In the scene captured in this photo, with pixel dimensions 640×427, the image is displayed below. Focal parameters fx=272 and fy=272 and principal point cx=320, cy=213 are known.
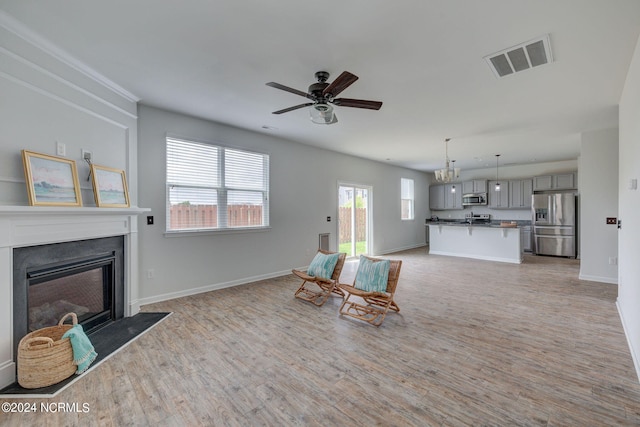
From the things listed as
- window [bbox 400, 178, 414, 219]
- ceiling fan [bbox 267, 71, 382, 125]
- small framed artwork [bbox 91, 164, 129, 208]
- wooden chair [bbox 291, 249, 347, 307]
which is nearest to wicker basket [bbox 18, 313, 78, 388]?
small framed artwork [bbox 91, 164, 129, 208]

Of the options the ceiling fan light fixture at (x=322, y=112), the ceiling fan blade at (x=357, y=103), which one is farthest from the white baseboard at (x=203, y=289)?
the ceiling fan blade at (x=357, y=103)

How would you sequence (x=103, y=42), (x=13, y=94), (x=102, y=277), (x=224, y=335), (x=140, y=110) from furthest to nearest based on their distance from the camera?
(x=140, y=110) → (x=102, y=277) → (x=224, y=335) → (x=103, y=42) → (x=13, y=94)

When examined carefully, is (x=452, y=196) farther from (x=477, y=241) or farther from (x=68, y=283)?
(x=68, y=283)

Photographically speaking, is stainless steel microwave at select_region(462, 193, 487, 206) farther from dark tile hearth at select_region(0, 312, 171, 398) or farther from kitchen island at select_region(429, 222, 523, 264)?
dark tile hearth at select_region(0, 312, 171, 398)

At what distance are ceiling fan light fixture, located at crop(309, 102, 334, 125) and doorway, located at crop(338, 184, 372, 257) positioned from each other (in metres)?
3.97

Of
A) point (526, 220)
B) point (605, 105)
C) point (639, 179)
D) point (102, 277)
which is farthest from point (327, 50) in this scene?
point (526, 220)

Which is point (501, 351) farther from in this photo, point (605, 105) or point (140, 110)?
point (140, 110)

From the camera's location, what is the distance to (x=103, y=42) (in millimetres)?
2391

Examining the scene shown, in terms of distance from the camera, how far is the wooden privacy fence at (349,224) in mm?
7016

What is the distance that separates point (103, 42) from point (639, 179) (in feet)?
15.4

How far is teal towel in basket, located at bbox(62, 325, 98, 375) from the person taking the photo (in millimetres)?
2195

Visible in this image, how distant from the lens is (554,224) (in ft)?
24.9

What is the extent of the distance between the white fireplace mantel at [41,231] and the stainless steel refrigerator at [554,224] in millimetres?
9676

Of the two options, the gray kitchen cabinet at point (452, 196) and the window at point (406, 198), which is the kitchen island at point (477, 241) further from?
the gray kitchen cabinet at point (452, 196)
